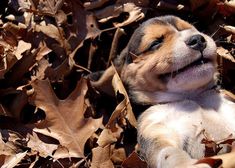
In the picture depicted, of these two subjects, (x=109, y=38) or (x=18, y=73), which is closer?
(x=18, y=73)

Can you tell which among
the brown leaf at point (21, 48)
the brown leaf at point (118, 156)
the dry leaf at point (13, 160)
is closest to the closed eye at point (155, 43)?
the brown leaf at point (118, 156)

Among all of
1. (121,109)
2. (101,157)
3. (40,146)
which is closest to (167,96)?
(121,109)

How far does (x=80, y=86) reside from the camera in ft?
14.5

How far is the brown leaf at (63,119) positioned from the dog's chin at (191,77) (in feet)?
2.19

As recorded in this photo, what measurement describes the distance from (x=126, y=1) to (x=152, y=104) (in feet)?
4.20

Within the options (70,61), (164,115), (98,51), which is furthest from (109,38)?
(164,115)

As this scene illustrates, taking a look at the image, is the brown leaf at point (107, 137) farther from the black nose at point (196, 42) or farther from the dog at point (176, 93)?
the black nose at point (196, 42)

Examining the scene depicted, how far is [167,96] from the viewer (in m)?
4.46

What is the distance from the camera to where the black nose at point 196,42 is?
165 inches

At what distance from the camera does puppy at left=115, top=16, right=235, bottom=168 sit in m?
4.07

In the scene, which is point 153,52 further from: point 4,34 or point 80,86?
point 4,34

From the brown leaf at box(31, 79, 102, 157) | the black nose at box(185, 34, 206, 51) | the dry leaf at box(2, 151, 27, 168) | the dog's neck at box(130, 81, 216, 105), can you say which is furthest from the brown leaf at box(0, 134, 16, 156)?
the black nose at box(185, 34, 206, 51)

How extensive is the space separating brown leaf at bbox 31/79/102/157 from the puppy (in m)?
0.44

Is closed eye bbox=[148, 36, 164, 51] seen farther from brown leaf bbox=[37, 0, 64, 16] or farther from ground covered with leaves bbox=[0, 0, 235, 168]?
brown leaf bbox=[37, 0, 64, 16]
